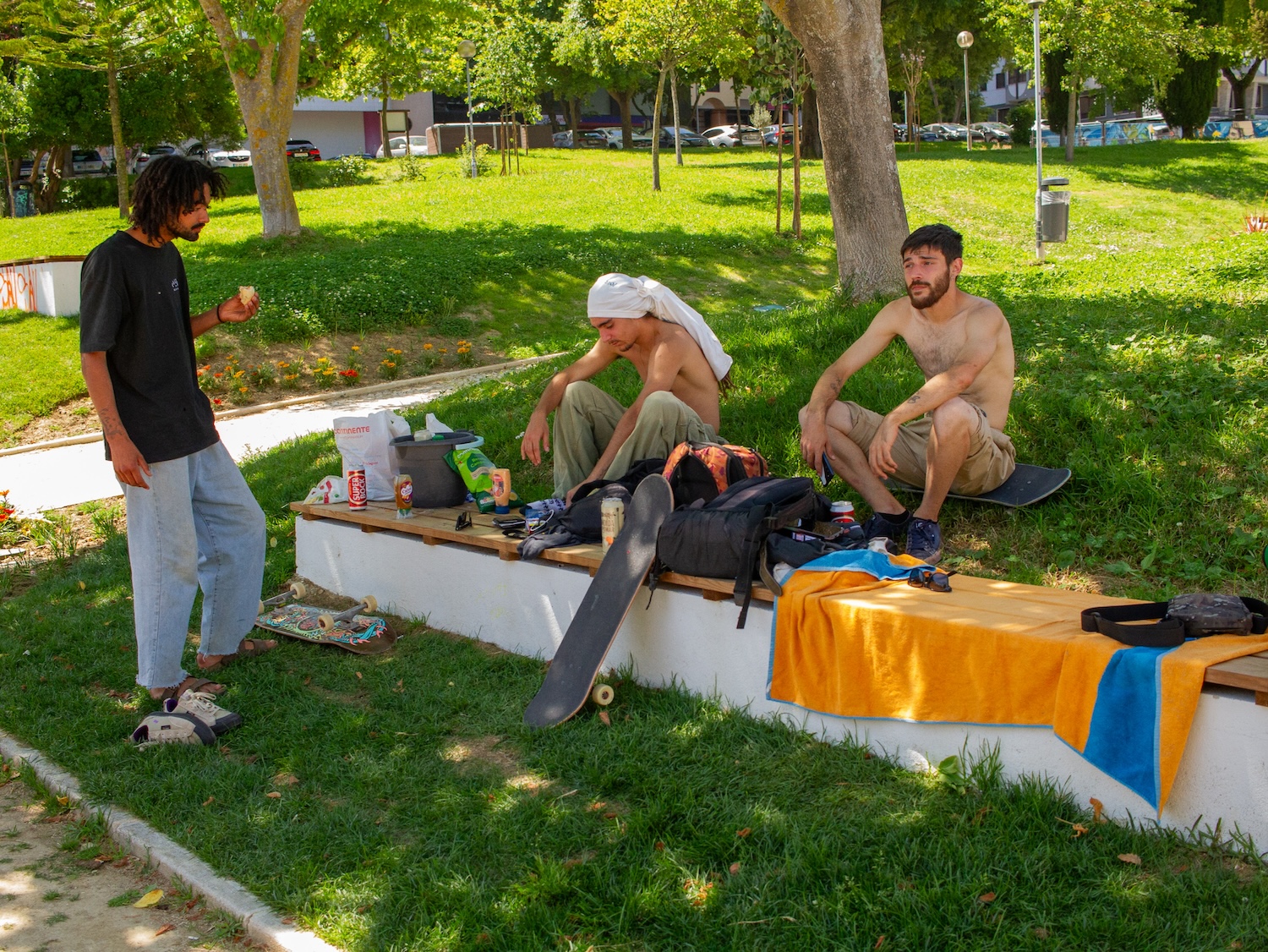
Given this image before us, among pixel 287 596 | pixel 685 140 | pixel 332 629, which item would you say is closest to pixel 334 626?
pixel 332 629

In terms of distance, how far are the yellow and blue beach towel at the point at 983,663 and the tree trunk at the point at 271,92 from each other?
14.1 metres

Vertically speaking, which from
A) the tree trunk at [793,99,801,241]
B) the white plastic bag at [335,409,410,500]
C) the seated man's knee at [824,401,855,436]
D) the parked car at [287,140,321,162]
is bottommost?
the white plastic bag at [335,409,410,500]

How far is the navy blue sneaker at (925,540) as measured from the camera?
448 centimetres

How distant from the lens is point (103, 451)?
963cm

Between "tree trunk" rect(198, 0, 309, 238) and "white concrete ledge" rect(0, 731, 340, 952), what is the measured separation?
13296 millimetres

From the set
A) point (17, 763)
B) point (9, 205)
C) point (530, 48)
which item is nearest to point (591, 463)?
point (17, 763)

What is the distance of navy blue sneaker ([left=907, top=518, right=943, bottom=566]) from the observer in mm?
4480

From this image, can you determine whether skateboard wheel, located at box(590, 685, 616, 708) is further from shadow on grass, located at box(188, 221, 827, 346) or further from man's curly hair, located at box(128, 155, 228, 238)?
shadow on grass, located at box(188, 221, 827, 346)

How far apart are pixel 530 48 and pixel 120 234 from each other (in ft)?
117

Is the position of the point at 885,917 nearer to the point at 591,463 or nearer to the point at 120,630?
the point at 591,463

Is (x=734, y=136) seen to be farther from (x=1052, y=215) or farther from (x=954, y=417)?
(x=954, y=417)

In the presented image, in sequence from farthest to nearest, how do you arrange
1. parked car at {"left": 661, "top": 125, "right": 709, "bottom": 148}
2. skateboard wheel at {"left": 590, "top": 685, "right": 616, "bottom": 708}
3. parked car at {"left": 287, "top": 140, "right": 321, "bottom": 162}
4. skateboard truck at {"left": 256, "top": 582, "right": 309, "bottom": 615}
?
parked car at {"left": 661, "top": 125, "right": 709, "bottom": 148}
parked car at {"left": 287, "top": 140, "right": 321, "bottom": 162}
skateboard truck at {"left": 256, "top": 582, "right": 309, "bottom": 615}
skateboard wheel at {"left": 590, "top": 685, "right": 616, "bottom": 708}

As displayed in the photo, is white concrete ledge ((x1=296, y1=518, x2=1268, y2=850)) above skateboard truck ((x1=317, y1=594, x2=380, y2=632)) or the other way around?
above

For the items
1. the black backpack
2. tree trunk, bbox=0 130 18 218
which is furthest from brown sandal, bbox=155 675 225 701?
tree trunk, bbox=0 130 18 218
